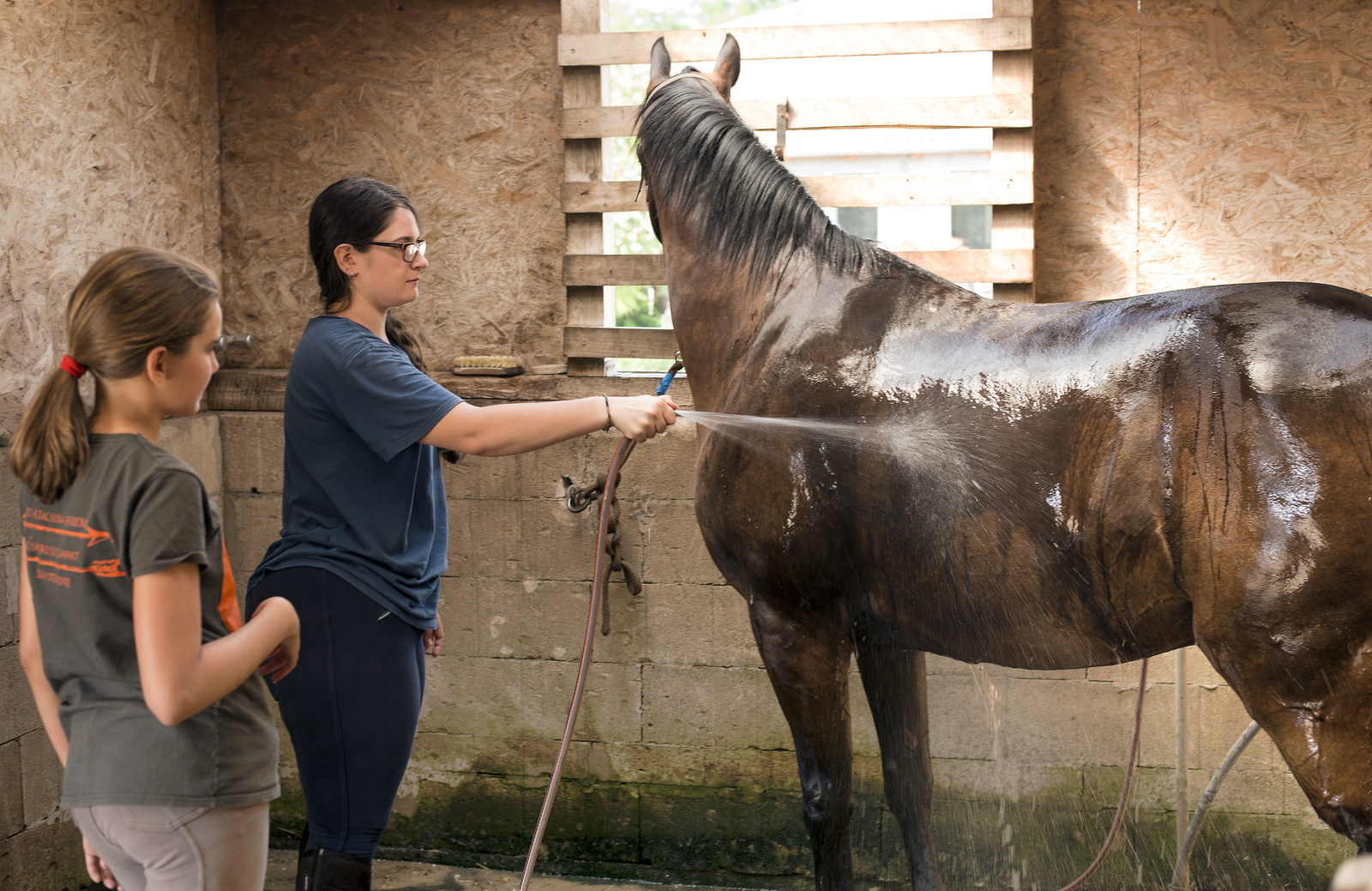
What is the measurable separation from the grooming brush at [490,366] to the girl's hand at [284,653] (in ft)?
6.31

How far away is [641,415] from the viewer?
5.95 feet

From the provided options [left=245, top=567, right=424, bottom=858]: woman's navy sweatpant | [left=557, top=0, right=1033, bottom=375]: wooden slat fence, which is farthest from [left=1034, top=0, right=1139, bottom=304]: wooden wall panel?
[left=245, top=567, right=424, bottom=858]: woman's navy sweatpant

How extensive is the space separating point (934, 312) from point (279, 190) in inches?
99.0

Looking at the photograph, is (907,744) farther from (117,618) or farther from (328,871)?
(117,618)

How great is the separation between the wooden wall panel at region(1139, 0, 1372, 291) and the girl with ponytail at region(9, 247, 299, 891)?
8.99ft

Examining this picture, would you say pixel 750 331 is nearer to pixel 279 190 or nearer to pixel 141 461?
pixel 141 461

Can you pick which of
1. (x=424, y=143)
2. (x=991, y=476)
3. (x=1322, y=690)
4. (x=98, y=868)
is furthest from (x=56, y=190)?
(x=1322, y=690)

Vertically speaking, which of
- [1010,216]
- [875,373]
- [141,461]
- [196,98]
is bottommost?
[141,461]

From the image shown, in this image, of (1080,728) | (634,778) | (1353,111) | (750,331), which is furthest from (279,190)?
(1353,111)

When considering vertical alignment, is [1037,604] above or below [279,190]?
below

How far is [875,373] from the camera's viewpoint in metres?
1.92

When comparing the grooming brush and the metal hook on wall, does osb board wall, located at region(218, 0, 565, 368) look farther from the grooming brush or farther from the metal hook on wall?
the metal hook on wall

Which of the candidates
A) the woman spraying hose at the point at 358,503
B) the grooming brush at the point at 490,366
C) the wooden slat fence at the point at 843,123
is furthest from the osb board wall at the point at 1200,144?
the woman spraying hose at the point at 358,503

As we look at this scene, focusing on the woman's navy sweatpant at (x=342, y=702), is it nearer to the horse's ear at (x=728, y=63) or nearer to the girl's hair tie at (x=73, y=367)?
the girl's hair tie at (x=73, y=367)
